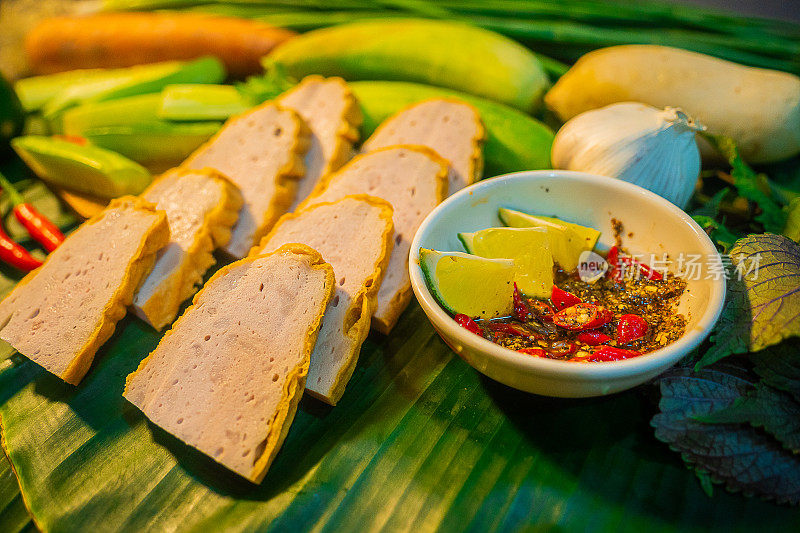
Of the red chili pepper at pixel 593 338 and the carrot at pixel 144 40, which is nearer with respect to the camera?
the red chili pepper at pixel 593 338

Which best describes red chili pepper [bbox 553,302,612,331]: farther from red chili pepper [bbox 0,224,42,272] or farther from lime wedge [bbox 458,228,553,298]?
red chili pepper [bbox 0,224,42,272]

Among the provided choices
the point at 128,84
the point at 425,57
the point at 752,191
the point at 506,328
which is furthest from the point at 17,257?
the point at 752,191

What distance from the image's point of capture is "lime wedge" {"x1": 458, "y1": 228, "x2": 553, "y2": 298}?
7.63 feet

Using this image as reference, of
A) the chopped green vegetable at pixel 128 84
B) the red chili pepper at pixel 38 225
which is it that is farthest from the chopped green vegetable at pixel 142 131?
the red chili pepper at pixel 38 225

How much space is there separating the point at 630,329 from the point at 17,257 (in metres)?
3.25

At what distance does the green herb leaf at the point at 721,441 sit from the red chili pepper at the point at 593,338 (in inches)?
10.3

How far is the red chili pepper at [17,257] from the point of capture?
302 cm

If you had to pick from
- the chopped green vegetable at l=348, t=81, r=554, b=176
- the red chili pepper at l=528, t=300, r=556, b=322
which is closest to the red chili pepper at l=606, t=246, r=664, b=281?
the red chili pepper at l=528, t=300, r=556, b=322

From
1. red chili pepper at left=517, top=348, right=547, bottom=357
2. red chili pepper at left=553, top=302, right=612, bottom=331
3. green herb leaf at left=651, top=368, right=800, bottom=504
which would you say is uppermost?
red chili pepper at left=517, top=348, right=547, bottom=357

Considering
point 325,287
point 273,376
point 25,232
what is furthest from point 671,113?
point 25,232

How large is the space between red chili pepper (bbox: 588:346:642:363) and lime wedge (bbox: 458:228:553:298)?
37 centimetres

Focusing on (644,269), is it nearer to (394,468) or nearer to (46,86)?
(394,468)

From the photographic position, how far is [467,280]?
7.20 ft

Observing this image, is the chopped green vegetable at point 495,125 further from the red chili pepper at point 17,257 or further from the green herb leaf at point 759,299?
the red chili pepper at point 17,257
